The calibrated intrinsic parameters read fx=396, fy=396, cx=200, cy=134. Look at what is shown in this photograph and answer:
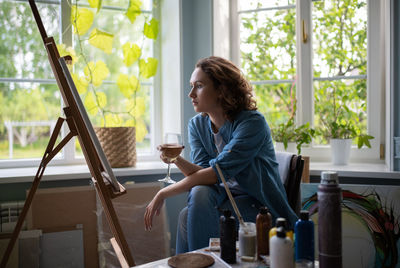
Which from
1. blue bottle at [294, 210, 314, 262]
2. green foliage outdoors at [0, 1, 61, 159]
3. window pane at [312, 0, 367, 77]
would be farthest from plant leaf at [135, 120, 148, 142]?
blue bottle at [294, 210, 314, 262]

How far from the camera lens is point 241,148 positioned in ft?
6.42

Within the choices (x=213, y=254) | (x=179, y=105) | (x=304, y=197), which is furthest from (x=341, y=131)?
(x=213, y=254)

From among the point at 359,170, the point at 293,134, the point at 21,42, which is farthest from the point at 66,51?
the point at 359,170

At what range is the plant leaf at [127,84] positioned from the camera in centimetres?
288

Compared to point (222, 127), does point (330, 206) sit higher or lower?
lower

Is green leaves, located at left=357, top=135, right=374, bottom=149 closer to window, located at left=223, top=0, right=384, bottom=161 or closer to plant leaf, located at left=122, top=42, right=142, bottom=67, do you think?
window, located at left=223, top=0, right=384, bottom=161

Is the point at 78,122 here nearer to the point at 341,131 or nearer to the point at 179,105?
the point at 179,105

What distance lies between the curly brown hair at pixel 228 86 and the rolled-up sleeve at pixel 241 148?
Result: 16 centimetres

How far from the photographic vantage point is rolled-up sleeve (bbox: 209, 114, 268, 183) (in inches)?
76.5

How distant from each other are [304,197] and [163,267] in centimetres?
112

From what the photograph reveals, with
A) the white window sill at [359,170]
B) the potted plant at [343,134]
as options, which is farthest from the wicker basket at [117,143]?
the potted plant at [343,134]

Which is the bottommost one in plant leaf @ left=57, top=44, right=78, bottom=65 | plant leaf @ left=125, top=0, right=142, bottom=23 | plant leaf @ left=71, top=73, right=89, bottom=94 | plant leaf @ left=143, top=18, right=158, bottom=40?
plant leaf @ left=71, top=73, right=89, bottom=94

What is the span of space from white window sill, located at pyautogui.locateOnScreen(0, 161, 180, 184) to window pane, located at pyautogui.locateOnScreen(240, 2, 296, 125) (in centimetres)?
90

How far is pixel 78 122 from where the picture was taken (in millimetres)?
1781
